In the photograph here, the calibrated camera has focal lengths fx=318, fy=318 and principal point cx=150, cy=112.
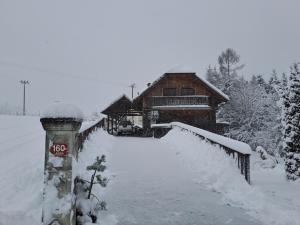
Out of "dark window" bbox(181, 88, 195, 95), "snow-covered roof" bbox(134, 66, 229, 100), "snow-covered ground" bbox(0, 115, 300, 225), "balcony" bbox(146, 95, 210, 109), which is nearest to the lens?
"snow-covered ground" bbox(0, 115, 300, 225)

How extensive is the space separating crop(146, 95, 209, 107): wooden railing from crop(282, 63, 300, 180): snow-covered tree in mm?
18357

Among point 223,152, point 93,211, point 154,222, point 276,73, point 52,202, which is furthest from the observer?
point 276,73

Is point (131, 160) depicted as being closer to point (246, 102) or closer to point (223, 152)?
point (223, 152)

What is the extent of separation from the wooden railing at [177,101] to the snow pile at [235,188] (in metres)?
18.7

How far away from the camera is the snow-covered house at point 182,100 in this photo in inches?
1197

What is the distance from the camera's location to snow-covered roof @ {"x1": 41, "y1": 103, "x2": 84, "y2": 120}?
173 inches

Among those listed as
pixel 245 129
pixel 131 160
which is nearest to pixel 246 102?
pixel 245 129

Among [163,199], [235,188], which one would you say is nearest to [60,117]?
[163,199]

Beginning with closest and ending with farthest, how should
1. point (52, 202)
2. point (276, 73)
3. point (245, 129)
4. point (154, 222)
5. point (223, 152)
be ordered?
point (52, 202)
point (154, 222)
point (223, 152)
point (245, 129)
point (276, 73)

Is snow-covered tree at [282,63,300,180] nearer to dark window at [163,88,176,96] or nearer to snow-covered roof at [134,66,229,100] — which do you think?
snow-covered roof at [134,66,229,100]

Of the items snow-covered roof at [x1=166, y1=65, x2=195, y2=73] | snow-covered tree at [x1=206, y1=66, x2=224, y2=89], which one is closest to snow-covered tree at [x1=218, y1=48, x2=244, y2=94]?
snow-covered tree at [x1=206, y1=66, x2=224, y2=89]

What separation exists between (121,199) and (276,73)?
66.3 meters

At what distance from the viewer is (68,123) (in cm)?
448

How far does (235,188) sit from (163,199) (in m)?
1.90
